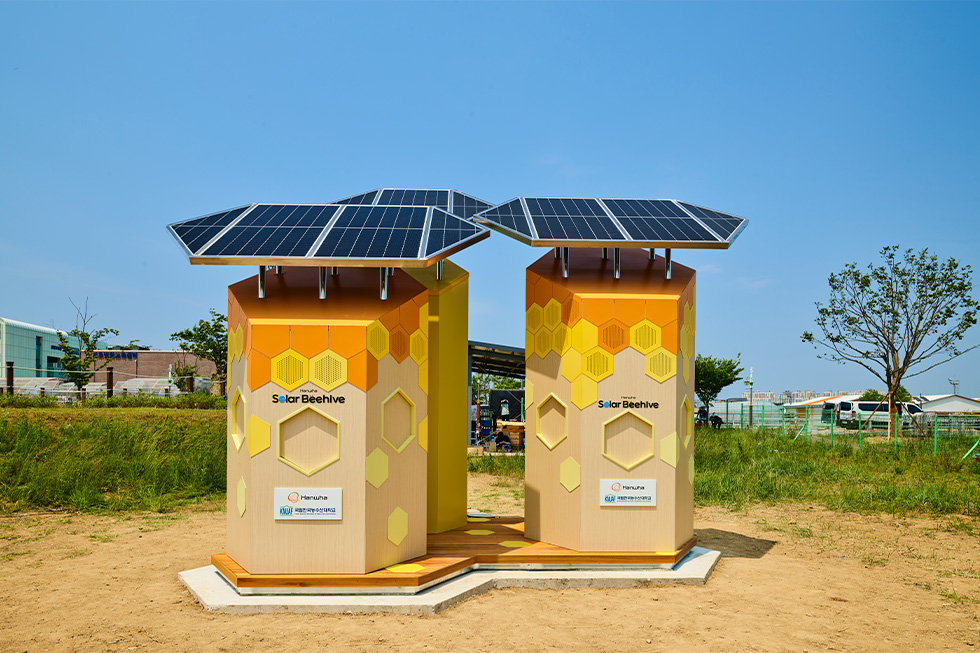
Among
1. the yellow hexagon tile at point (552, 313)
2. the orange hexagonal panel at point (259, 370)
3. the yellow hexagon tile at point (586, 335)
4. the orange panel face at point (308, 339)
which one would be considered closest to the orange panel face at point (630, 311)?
the yellow hexagon tile at point (586, 335)

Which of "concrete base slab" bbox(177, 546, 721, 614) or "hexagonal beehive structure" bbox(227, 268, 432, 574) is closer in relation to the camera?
"concrete base slab" bbox(177, 546, 721, 614)

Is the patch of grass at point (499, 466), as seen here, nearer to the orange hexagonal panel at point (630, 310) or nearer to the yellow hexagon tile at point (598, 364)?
the yellow hexagon tile at point (598, 364)

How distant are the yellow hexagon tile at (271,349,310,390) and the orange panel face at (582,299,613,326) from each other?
3.39 meters

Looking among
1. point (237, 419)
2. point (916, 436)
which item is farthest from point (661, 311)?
point (916, 436)

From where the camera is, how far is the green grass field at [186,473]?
13.7m

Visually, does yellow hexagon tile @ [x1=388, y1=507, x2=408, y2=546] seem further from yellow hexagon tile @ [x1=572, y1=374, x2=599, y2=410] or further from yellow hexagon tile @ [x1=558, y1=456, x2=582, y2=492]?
yellow hexagon tile @ [x1=572, y1=374, x2=599, y2=410]

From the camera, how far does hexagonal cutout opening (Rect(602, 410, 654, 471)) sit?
28.1ft

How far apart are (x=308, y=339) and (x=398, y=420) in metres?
1.37

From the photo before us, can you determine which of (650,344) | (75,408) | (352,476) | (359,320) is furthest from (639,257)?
(75,408)

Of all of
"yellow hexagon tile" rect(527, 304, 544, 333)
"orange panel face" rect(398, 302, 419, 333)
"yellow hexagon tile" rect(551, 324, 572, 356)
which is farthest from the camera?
"yellow hexagon tile" rect(527, 304, 544, 333)

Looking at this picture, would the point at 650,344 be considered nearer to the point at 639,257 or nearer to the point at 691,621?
the point at 639,257

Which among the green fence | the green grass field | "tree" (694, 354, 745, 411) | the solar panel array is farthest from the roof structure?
"tree" (694, 354, 745, 411)

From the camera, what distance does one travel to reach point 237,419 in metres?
7.94

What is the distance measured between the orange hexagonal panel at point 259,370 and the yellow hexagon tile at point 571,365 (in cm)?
355
